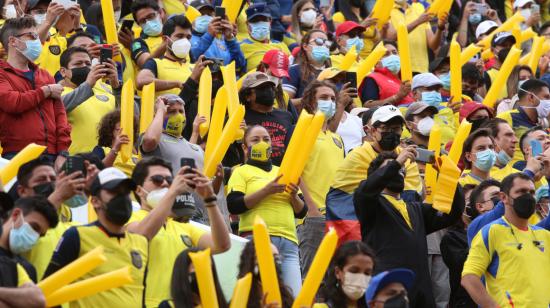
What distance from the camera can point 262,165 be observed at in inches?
446

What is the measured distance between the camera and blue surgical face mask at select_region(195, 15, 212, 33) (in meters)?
15.0

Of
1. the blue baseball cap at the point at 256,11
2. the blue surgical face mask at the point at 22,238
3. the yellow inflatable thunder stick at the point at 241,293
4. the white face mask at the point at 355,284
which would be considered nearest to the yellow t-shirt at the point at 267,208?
the white face mask at the point at 355,284

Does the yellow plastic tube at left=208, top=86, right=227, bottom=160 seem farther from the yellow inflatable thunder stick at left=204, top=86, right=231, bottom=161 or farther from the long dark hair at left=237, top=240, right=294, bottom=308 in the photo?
the long dark hair at left=237, top=240, right=294, bottom=308

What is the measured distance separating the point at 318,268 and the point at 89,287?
1.28 m

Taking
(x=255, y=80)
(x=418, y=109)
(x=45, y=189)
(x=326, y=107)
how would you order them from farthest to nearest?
(x=418, y=109), (x=326, y=107), (x=255, y=80), (x=45, y=189)

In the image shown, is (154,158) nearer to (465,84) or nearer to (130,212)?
(130,212)

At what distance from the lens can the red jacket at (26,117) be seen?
1094 centimetres

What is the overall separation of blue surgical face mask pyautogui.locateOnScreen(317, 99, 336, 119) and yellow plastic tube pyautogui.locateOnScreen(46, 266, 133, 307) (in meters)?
5.30

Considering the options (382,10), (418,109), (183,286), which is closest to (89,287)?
(183,286)

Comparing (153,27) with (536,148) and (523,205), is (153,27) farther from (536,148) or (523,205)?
(523,205)

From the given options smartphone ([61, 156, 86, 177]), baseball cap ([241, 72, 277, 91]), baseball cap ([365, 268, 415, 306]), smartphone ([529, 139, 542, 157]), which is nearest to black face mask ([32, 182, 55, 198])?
smartphone ([61, 156, 86, 177])

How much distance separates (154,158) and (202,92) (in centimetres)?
316

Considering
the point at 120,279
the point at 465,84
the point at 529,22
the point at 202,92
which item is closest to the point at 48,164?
the point at 120,279

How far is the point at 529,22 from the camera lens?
19.5 metres
